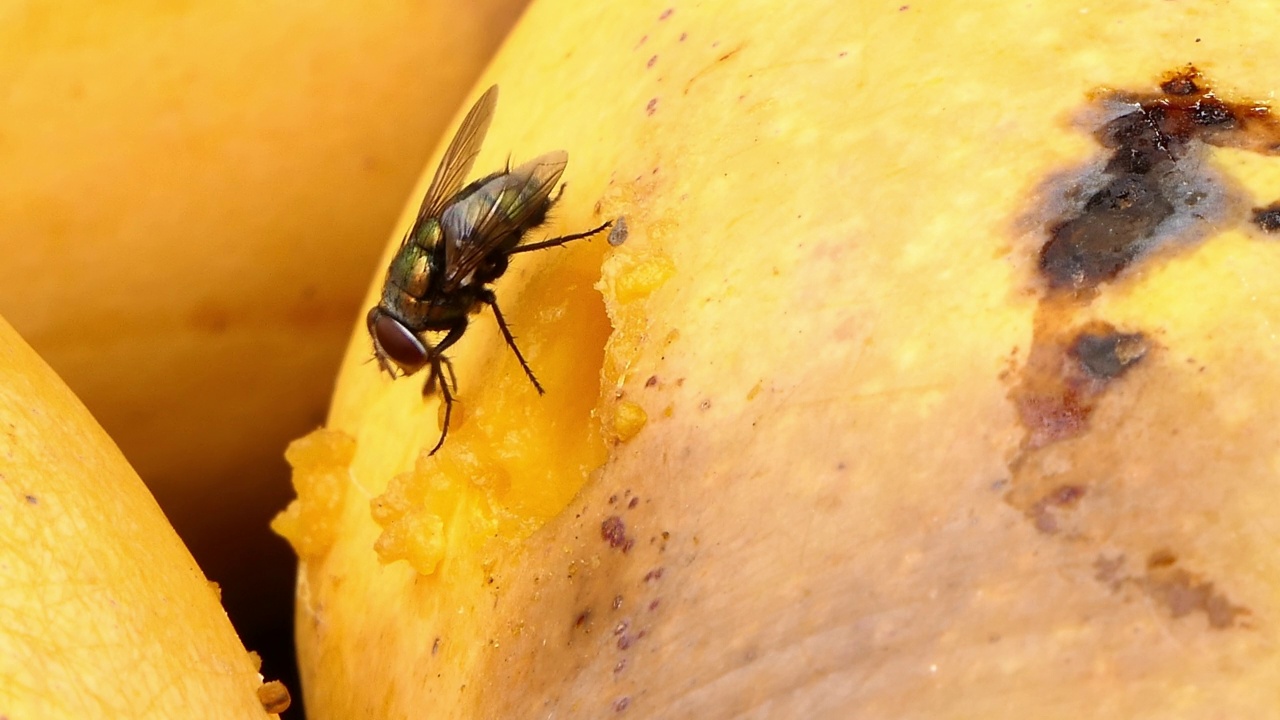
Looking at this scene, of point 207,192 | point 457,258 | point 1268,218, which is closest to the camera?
point 1268,218

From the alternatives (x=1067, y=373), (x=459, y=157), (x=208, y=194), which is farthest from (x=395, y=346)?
(x=1067, y=373)

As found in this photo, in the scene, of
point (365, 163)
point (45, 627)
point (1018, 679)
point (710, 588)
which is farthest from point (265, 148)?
point (1018, 679)

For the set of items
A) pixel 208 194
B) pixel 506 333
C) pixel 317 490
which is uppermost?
pixel 208 194

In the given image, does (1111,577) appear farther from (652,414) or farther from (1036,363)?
(652,414)

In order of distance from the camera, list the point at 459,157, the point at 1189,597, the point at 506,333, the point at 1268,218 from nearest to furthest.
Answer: the point at 1189,597
the point at 1268,218
the point at 506,333
the point at 459,157

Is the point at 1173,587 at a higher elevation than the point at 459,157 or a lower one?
lower

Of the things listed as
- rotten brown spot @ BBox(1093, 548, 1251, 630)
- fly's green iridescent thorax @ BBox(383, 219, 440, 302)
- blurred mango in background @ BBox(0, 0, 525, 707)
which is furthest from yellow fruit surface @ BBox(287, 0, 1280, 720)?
blurred mango in background @ BBox(0, 0, 525, 707)

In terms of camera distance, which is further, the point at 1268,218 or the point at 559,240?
the point at 559,240

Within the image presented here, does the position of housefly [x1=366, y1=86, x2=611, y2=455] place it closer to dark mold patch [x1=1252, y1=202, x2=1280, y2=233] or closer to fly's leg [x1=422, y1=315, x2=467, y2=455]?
fly's leg [x1=422, y1=315, x2=467, y2=455]

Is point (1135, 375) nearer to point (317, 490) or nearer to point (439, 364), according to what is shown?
point (439, 364)
